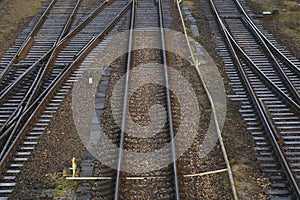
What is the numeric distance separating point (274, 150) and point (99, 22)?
466 inches

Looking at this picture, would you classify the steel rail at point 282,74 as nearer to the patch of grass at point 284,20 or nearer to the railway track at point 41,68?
the patch of grass at point 284,20

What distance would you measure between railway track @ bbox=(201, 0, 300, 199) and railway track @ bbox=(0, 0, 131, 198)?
5.33 meters

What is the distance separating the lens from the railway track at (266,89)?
31.4ft

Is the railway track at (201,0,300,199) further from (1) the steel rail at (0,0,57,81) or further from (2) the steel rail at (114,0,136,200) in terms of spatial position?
(1) the steel rail at (0,0,57,81)

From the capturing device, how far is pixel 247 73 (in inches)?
571

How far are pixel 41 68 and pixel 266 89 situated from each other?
24.6ft

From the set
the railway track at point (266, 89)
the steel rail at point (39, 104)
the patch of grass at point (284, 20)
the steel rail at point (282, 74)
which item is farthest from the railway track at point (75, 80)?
the patch of grass at point (284, 20)

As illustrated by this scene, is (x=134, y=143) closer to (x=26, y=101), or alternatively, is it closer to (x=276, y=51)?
(x=26, y=101)

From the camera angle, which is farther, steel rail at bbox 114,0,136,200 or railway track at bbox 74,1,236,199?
railway track at bbox 74,1,236,199

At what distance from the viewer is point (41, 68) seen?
1437cm

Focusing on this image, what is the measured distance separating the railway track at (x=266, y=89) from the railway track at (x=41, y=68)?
5332 mm

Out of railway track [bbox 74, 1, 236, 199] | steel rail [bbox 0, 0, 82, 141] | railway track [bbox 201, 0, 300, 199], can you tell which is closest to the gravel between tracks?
railway track [bbox 201, 0, 300, 199]

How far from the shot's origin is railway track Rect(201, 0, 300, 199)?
9.57 metres

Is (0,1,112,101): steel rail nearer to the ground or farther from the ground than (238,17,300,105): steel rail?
farther from the ground
